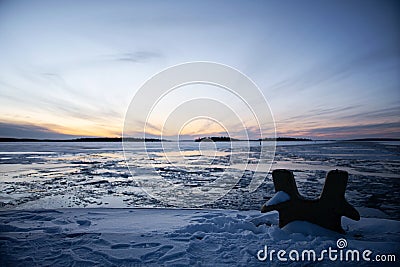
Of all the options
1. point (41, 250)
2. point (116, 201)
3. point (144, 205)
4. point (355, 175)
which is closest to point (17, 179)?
point (116, 201)

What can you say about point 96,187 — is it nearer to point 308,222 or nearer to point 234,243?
point 234,243

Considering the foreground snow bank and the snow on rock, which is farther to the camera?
the snow on rock

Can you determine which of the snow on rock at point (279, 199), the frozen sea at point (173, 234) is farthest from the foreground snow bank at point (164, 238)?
the snow on rock at point (279, 199)

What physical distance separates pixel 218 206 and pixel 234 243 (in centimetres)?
235

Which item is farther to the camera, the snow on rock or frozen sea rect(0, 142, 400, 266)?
the snow on rock

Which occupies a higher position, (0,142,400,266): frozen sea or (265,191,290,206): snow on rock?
(265,191,290,206): snow on rock

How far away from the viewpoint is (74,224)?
4.14m

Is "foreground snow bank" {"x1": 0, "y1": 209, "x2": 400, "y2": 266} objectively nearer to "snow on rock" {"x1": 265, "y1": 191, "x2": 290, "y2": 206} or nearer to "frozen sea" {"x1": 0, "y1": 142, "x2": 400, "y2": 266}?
"frozen sea" {"x1": 0, "y1": 142, "x2": 400, "y2": 266}

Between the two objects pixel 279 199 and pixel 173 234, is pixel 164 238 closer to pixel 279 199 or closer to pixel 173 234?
pixel 173 234

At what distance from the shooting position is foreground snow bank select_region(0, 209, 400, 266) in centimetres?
293

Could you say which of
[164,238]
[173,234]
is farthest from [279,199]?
[164,238]

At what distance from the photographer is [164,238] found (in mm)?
3533

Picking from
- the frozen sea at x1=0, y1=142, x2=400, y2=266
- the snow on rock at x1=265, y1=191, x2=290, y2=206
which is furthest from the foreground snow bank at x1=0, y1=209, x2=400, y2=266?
the snow on rock at x1=265, y1=191, x2=290, y2=206

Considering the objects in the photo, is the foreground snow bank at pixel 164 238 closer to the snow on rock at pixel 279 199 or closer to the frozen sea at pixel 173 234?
the frozen sea at pixel 173 234
